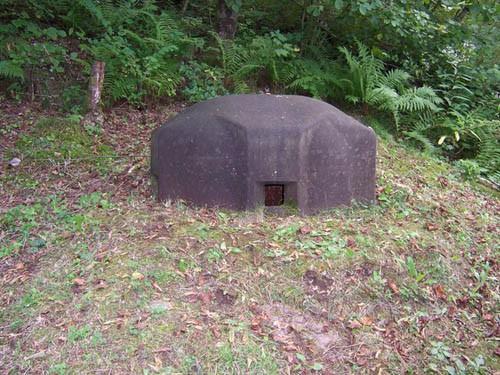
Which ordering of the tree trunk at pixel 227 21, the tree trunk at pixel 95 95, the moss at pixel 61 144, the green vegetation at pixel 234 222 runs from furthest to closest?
the tree trunk at pixel 227 21 → the tree trunk at pixel 95 95 → the moss at pixel 61 144 → the green vegetation at pixel 234 222

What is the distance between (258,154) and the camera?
14.1 ft

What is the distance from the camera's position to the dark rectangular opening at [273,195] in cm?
476

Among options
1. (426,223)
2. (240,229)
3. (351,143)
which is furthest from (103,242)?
(426,223)

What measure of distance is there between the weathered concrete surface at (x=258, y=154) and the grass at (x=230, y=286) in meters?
0.20

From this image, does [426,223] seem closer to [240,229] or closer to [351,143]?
[351,143]

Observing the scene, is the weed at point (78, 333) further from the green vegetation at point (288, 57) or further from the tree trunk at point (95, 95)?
the green vegetation at point (288, 57)

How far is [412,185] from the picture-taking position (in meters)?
5.70

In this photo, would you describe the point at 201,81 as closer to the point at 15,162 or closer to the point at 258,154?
the point at 15,162

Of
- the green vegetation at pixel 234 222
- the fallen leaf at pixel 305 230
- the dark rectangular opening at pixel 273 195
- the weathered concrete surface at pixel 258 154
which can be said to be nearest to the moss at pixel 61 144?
the green vegetation at pixel 234 222

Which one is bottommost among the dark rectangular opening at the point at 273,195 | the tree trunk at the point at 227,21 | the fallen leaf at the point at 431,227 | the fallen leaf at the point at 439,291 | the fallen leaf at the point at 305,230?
the fallen leaf at the point at 439,291

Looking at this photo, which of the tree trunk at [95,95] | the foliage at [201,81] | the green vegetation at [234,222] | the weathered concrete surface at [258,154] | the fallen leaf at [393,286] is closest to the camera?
the green vegetation at [234,222]

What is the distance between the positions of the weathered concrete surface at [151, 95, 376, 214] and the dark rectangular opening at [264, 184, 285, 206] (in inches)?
7.9

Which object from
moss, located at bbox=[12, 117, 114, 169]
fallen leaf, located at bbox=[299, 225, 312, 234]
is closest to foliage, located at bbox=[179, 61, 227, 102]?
moss, located at bbox=[12, 117, 114, 169]

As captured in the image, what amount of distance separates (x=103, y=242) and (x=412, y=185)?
3.59 meters
